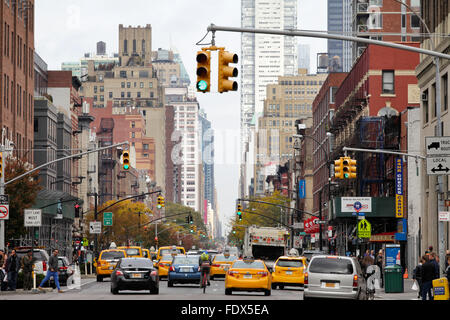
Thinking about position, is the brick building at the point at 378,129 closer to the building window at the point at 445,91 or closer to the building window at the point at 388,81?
the building window at the point at 388,81

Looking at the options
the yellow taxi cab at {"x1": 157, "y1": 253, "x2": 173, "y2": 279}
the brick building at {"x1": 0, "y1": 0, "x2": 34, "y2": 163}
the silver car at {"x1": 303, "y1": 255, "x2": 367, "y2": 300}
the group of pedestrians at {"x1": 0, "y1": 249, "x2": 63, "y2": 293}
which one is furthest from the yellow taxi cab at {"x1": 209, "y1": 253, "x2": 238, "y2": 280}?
the silver car at {"x1": 303, "y1": 255, "x2": 367, "y2": 300}

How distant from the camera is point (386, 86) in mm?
83750

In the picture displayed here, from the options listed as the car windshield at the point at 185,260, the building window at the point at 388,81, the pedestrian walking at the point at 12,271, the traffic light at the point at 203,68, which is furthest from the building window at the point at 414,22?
the traffic light at the point at 203,68

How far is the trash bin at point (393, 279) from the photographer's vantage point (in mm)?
42469

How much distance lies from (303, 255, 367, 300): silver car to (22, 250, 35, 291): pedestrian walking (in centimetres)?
1316

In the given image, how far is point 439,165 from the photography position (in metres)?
32.7

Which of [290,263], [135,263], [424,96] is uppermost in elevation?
[424,96]

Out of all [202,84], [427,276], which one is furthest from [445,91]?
[202,84]

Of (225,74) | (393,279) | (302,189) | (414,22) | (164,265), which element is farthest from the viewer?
(302,189)

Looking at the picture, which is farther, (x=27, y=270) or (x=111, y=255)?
(x=111, y=255)

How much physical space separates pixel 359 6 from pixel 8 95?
44740 mm

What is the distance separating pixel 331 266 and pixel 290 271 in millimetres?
13552

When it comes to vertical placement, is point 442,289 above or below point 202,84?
below

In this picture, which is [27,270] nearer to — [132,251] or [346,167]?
[346,167]
